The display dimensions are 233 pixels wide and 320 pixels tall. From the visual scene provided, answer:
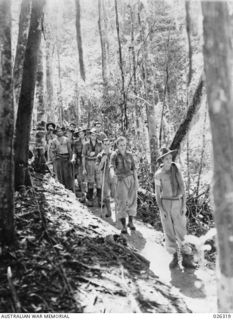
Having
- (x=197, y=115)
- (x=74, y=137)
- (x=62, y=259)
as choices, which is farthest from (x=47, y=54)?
(x=62, y=259)

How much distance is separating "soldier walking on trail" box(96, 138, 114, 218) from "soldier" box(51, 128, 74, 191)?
5.22 ft

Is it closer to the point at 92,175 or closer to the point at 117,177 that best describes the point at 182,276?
A: the point at 117,177

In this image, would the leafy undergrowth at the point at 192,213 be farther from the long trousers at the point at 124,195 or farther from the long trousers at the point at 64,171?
the long trousers at the point at 64,171

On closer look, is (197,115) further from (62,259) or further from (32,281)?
(32,281)

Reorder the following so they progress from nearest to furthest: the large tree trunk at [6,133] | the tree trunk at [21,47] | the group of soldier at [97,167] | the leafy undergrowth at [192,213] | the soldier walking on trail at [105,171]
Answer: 1. the large tree trunk at [6,133]
2. the tree trunk at [21,47]
3. the group of soldier at [97,167]
4. the soldier walking on trail at [105,171]
5. the leafy undergrowth at [192,213]

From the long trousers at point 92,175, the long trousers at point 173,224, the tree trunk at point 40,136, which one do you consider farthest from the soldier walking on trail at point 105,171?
the long trousers at point 173,224

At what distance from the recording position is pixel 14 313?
4.38 meters

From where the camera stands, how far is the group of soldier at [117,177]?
23.2 feet

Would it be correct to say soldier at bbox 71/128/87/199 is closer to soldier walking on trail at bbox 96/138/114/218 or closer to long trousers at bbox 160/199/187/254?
soldier walking on trail at bbox 96/138/114/218

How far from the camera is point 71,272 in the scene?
5.38 m

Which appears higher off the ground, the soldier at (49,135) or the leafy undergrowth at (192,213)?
the soldier at (49,135)

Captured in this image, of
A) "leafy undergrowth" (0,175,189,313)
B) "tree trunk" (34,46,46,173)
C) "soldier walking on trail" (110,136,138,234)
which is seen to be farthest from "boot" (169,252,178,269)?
"tree trunk" (34,46,46,173)

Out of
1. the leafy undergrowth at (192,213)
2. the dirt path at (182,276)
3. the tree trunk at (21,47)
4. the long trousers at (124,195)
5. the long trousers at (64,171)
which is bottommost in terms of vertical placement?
the dirt path at (182,276)

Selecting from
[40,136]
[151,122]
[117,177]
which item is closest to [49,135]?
[40,136]
